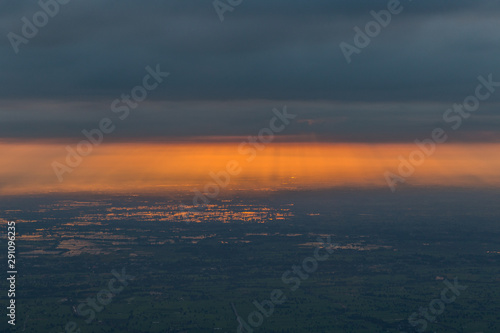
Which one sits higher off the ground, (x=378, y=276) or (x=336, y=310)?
(x=378, y=276)

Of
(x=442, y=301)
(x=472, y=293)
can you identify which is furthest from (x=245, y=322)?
(x=472, y=293)

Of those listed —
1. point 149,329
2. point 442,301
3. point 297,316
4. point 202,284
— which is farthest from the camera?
point 202,284

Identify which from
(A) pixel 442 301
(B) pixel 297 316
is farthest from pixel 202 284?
(A) pixel 442 301

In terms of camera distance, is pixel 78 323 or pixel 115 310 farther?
pixel 115 310

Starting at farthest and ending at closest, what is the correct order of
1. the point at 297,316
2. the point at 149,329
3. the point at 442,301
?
1. the point at 442,301
2. the point at 297,316
3. the point at 149,329

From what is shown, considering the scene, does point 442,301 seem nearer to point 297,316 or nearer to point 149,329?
point 297,316

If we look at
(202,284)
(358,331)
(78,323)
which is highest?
(202,284)

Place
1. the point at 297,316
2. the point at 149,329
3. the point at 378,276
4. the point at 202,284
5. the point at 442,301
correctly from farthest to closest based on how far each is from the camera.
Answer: the point at 378,276, the point at 202,284, the point at 442,301, the point at 297,316, the point at 149,329

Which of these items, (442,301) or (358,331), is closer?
(358,331)

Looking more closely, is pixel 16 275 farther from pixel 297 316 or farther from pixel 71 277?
pixel 297 316
